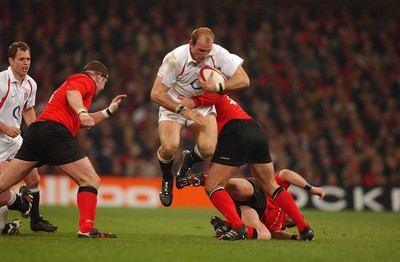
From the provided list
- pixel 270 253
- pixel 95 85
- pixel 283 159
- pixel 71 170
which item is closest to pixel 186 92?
pixel 95 85

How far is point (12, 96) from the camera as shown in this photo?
327 inches

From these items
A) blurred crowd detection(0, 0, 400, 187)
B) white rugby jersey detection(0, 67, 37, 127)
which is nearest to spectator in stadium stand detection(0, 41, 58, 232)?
white rugby jersey detection(0, 67, 37, 127)

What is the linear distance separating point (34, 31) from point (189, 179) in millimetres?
10591

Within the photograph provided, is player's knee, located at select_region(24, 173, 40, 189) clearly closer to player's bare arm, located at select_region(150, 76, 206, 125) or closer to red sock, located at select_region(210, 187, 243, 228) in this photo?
player's bare arm, located at select_region(150, 76, 206, 125)

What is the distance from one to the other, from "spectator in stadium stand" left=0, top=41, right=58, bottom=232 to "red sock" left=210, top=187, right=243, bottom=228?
76.5 inches

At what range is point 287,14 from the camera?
20.4 meters

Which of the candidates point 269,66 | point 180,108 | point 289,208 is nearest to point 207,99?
point 180,108

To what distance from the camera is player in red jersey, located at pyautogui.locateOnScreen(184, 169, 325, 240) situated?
8.20 meters

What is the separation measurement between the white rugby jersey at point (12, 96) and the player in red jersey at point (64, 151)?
85cm

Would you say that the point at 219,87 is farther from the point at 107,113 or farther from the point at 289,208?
the point at 289,208

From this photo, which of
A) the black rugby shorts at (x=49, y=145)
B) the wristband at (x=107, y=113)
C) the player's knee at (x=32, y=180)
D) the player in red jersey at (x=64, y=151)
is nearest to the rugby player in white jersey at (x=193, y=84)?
the wristband at (x=107, y=113)

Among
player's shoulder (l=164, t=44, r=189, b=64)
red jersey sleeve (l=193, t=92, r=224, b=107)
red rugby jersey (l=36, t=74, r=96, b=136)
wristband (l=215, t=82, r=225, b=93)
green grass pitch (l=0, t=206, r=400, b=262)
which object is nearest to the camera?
green grass pitch (l=0, t=206, r=400, b=262)

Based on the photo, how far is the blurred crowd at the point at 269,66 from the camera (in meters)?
16.8

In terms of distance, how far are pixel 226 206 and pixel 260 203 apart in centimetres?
76
